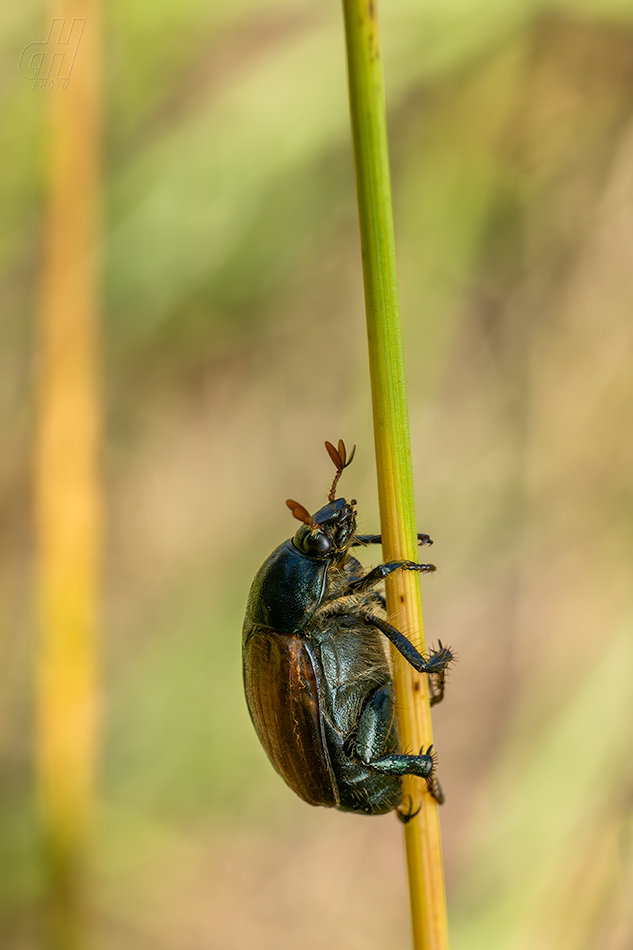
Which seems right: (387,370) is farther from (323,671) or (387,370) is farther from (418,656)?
(323,671)

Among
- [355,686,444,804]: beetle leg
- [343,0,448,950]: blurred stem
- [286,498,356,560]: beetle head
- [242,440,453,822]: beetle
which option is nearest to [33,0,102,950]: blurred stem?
[242,440,453,822]: beetle

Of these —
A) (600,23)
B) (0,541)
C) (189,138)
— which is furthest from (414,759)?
(600,23)

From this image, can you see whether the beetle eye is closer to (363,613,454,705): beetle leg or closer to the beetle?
the beetle

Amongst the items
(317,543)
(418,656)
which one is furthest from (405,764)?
(317,543)

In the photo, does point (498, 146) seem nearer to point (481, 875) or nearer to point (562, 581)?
point (562, 581)

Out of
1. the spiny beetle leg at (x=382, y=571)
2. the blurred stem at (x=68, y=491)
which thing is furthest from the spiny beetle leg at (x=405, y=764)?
the blurred stem at (x=68, y=491)
